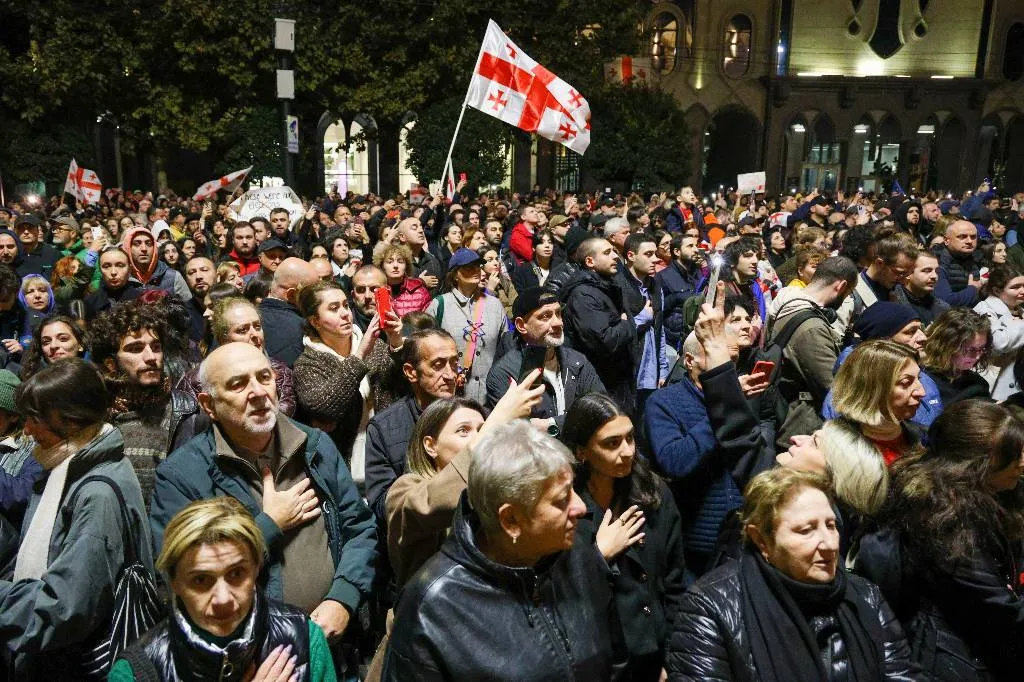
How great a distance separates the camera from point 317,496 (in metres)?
3.07

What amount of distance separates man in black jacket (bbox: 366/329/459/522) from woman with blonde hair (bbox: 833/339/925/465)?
169cm

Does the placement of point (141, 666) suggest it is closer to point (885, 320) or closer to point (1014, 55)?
point (885, 320)

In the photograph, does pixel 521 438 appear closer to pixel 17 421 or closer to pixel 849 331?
pixel 17 421

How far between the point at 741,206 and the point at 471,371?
1328cm

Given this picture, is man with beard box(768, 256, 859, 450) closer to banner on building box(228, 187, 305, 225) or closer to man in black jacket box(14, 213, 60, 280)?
man in black jacket box(14, 213, 60, 280)

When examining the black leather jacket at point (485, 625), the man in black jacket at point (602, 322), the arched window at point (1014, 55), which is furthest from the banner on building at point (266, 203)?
the arched window at point (1014, 55)

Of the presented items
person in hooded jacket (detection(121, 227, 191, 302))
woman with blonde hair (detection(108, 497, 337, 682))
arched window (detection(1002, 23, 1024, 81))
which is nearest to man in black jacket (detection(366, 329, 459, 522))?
woman with blonde hair (detection(108, 497, 337, 682))

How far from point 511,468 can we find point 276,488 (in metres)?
1.16

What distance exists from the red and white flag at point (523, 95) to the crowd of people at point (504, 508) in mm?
6624

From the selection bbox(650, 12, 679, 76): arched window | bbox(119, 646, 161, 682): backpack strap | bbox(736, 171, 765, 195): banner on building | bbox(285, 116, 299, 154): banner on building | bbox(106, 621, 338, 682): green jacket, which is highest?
bbox(650, 12, 679, 76): arched window

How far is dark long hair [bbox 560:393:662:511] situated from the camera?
120 inches

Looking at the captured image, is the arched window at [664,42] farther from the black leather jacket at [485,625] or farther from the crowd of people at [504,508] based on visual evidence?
the black leather jacket at [485,625]

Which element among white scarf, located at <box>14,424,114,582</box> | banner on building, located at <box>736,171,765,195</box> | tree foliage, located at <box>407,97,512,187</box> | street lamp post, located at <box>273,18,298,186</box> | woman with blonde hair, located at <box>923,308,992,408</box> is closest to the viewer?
white scarf, located at <box>14,424,114,582</box>

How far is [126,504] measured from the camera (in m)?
2.73
